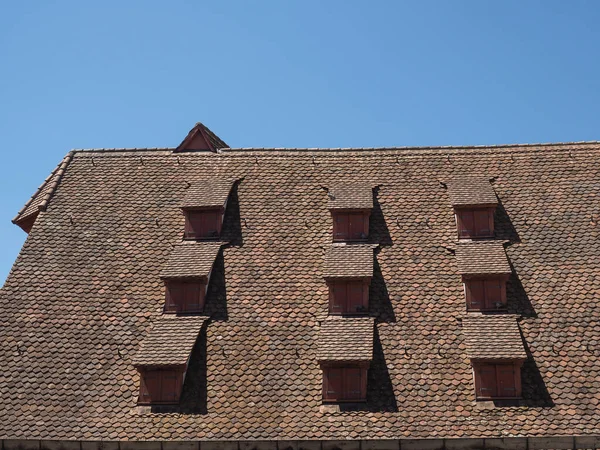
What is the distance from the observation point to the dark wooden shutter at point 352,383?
27641 mm

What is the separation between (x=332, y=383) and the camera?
2783 centimetres

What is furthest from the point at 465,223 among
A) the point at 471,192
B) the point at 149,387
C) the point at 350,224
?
the point at 149,387

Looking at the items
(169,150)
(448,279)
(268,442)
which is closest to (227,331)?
(268,442)

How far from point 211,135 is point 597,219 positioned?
569 inches

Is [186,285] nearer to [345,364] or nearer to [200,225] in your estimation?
[200,225]

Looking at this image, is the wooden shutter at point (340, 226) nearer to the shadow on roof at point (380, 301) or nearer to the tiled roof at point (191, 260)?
the shadow on roof at point (380, 301)

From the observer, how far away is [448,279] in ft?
101

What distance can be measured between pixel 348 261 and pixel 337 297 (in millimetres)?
1345

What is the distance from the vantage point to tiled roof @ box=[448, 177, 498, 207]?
106 feet

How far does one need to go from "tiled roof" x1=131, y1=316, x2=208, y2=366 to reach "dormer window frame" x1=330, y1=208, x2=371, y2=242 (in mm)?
5308

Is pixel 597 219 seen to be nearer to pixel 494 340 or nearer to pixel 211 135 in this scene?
pixel 494 340

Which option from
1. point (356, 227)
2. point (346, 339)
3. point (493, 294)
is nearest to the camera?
point (346, 339)

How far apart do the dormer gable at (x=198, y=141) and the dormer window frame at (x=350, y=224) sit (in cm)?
725

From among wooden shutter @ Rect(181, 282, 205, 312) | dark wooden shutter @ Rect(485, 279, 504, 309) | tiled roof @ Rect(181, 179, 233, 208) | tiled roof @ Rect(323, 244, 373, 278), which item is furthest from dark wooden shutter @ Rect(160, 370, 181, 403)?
dark wooden shutter @ Rect(485, 279, 504, 309)
